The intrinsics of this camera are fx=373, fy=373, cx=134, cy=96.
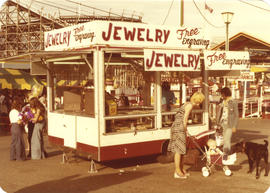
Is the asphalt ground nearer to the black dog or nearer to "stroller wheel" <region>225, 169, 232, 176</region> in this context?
"stroller wheel" <region>225, 169, 232, 176</region>

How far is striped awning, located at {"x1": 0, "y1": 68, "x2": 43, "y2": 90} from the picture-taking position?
16.6 m

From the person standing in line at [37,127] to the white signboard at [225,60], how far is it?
442 centimetres

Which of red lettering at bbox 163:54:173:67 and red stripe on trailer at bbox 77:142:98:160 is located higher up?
red lettering at bbox 163:54:173:67

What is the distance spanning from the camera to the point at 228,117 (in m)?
8.22

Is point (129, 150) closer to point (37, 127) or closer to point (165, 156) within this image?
point (165, 156)

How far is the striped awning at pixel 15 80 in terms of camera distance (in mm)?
16641

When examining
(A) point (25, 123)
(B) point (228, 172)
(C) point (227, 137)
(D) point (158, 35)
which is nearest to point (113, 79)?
(D) point (158, 35)

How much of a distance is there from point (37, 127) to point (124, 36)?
3.47 metres

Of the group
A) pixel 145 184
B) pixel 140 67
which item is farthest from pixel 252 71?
pixel 145 184

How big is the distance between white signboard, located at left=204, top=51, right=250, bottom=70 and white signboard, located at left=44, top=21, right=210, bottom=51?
1.70 ft

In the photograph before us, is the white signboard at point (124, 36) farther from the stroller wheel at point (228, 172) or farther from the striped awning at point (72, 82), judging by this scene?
the stroller wheel at point (228, 172)

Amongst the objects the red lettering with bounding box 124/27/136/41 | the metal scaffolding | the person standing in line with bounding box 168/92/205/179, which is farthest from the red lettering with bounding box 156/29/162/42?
the metal scaffolding

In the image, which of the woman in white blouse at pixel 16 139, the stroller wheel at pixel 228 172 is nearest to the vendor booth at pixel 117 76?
the woman in white blouse at pixel 16 139

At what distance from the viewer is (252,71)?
65.1 ft
